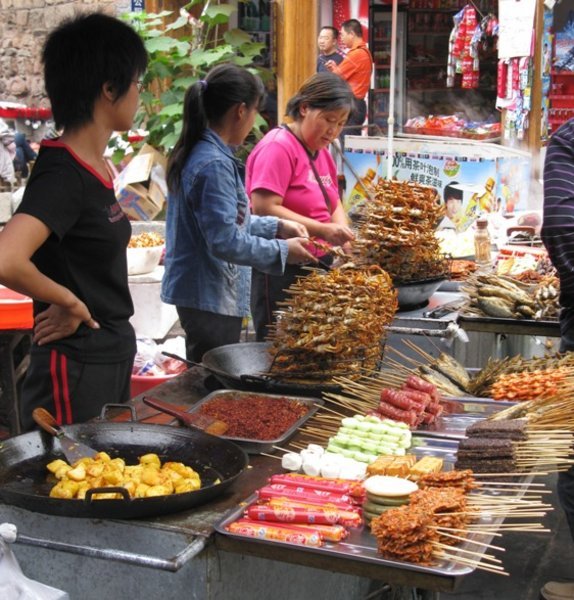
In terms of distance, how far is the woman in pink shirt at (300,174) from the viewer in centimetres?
487

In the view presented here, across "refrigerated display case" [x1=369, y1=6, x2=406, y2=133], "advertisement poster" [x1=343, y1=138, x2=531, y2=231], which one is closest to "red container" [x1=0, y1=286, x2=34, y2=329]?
"advertisement poster" [x1=343, y1=138, x2=531, y2=231]

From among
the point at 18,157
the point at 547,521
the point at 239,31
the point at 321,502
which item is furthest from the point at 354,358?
the point at 18,157

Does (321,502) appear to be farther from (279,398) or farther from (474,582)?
(474,582)

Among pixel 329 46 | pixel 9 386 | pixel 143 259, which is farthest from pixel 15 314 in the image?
pixel 329 46

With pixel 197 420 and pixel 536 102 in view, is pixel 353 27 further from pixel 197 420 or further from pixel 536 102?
pixel 197 420

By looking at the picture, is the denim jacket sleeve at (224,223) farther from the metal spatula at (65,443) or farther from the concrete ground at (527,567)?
the concrete ground at (527,567)

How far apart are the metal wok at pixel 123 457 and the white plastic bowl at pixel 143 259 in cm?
350

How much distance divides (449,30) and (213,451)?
31.1 feet

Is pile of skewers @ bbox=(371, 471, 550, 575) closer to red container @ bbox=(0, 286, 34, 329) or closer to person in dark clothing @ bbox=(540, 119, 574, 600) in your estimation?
person in dark clothing @ bbox=(540, 119, 574, 600)

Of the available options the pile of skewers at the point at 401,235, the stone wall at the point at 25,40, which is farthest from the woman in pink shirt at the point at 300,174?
the stone wall at the point at 25,40

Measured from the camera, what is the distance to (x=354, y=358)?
3322mm

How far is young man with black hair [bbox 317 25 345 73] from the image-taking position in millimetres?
9781

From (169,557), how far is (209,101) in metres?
2.35

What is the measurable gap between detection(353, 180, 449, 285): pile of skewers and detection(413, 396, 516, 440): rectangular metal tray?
Answer: 1598mm
